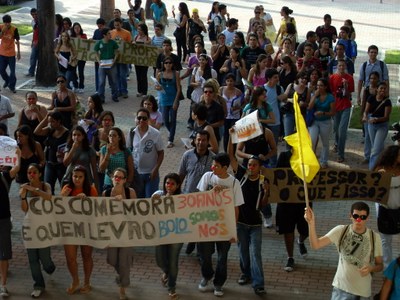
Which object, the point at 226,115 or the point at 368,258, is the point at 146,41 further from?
the point at 368,258

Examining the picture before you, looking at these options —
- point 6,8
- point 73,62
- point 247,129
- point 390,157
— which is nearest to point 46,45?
point 73,62

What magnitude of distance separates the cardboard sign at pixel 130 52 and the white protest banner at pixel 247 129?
7590 millimetres

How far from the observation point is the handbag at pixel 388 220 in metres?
10.1

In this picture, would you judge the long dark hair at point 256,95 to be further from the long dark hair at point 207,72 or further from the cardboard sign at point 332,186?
the long dark hair at point 207,72

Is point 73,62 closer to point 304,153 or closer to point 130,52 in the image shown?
point 130,52

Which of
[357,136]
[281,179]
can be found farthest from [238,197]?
[357,136]

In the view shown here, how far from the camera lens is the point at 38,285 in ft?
32.7

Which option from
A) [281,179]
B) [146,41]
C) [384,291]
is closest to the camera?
[384,291]

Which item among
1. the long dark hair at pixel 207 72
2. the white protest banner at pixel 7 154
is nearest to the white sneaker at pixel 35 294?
the white protest banner at pixel 7 154

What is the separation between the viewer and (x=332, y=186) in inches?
421

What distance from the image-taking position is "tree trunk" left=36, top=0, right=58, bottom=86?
2020 cm

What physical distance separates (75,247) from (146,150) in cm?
211

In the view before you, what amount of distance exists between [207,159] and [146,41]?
958 cm

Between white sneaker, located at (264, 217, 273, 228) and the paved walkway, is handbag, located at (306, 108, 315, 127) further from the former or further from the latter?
white sneaker, located at (264, 217, 273, 228)
